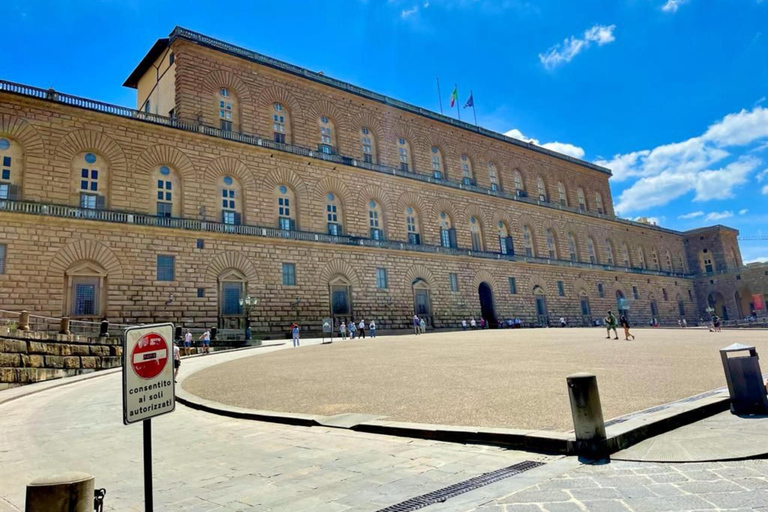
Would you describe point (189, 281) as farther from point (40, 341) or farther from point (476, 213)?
point (476, 213)

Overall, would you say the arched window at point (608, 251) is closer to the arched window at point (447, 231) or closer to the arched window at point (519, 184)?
the arched window at point (519, 184)

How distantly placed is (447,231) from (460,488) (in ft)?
111

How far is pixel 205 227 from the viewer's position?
82.8 feet

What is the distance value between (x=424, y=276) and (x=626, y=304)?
24811mm

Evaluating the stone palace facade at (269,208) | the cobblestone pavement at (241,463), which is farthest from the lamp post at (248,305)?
the cobblestone pavement at (241,463)

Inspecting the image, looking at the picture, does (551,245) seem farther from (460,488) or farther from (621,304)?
(460,488)

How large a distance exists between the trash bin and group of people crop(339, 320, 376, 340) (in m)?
20.6

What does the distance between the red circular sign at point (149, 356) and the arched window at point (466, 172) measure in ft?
125

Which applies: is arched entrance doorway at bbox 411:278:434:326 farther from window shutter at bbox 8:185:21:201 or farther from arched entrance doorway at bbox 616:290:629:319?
window shutter at bbox 8:185:21:201

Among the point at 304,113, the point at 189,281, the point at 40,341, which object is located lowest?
the point at 40,341

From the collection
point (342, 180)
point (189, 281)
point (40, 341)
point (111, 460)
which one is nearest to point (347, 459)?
point (111, 460)

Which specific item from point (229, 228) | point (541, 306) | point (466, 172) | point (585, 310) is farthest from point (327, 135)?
point (585, 310)

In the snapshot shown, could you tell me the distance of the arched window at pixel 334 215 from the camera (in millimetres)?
30967

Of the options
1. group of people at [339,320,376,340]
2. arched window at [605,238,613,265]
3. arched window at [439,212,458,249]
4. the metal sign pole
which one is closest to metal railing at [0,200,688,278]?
arched window at [439,212,458,249]
